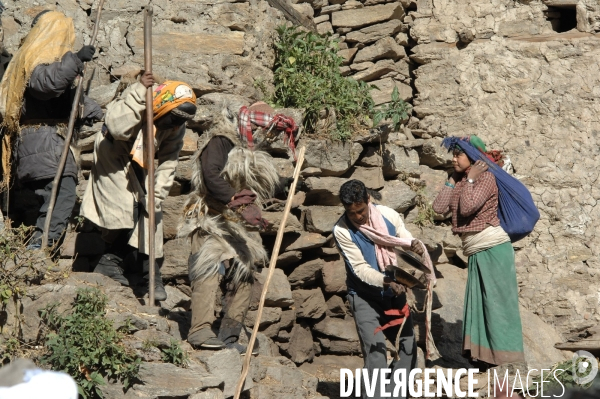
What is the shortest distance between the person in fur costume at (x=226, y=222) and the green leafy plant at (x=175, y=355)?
0.28 m

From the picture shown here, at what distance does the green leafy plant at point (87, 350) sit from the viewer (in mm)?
4770

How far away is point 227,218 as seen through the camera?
18.7 feet

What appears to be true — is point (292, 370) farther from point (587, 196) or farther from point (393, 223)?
point (587, 196)

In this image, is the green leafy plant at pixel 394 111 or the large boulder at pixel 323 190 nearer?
the large boulder at pixel 323 190

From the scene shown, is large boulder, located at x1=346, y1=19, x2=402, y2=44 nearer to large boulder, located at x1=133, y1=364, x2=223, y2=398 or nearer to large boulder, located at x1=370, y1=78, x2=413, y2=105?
large boulder, located at x1=370, y1=78, x2=413, y2=105

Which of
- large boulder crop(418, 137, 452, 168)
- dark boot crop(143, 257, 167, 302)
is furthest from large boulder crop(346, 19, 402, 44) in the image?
dark boot crop(143, 257, 167, 302)

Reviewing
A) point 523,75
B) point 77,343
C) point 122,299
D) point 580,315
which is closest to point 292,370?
point 122,299

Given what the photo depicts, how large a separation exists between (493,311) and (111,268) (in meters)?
2.50

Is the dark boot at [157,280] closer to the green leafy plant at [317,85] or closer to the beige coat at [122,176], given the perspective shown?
the beige coat at [122,176]

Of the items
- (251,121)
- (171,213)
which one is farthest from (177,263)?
(251,121)

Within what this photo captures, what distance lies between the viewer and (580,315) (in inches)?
292

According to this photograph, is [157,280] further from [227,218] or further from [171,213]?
[171,213]

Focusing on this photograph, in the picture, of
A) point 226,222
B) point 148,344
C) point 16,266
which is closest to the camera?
point 148,344

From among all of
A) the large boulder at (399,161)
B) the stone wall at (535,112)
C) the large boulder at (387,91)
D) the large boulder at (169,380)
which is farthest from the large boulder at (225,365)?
the large boulder at (387,91)
